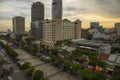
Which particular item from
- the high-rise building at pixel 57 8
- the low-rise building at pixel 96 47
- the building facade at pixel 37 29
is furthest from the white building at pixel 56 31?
the high-rise building at pixel 57 8

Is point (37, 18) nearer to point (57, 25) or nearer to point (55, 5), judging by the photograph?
point (55, 5)

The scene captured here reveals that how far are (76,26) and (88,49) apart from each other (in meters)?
57.7

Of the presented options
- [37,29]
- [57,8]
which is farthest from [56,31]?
[57,8]

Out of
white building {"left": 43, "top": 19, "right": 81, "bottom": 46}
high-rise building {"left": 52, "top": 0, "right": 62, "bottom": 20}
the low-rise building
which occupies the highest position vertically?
high-rise building {"left": 52, "top": 0, "right": 62, "bottom": 20}

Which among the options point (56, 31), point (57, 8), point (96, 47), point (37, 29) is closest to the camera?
point (96, 47)

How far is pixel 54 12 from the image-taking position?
181875 millimetres

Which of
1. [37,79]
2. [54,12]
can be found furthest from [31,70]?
[54,12]

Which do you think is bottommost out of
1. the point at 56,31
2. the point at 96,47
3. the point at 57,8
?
the point at 96,47

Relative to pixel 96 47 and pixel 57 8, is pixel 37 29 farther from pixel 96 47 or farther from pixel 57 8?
pixel 96 47

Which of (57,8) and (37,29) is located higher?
(57,8)

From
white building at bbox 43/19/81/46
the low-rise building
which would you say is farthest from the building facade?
the low-rise building

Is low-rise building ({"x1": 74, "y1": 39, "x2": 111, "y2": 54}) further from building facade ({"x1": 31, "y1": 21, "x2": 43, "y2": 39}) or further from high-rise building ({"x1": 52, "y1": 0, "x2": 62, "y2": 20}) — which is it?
high-rise building ({"x1": 52, "y1": 0, "x2": 62, "y2": 20})

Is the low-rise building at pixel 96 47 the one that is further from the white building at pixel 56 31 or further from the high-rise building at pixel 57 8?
the high-rise building at pixel 57 8

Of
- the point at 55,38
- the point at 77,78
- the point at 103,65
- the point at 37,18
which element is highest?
the point at 37,18
